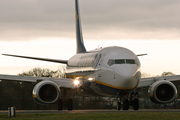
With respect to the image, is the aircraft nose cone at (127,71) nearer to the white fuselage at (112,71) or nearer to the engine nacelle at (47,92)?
the white fuselage at (112,71)

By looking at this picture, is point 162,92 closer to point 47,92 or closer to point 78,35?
point 47,92

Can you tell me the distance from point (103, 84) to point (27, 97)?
3560 centimetres

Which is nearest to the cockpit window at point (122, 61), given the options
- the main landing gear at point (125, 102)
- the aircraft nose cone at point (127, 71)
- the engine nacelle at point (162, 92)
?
the aircraft nose cone at point (127, 71)

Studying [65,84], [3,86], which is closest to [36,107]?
[3,86]

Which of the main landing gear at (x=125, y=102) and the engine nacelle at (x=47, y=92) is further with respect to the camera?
the engine nacelle at (x=47, y=92)

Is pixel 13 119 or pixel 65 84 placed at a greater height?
pixel 65 84

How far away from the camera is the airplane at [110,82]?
28.0 meters

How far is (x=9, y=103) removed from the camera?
207 feet

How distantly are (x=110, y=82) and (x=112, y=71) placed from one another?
0.78m

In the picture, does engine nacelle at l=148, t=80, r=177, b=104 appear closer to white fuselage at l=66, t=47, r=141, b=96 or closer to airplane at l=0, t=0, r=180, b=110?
airplane at l=0, t=0, r=180, b=110

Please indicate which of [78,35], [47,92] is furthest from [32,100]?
[47,92]

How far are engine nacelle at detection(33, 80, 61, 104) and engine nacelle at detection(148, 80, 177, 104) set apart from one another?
6.57 m

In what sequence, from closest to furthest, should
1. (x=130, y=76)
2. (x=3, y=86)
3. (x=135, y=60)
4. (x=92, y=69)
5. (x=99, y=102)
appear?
1. (x=130, y=76)
2. (x=135, y=60)
3. (x=92, y=69)
4. (x=99, y=102)
5. (x=3, y=86)

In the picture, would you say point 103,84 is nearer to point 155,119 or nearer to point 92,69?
point 92,69
